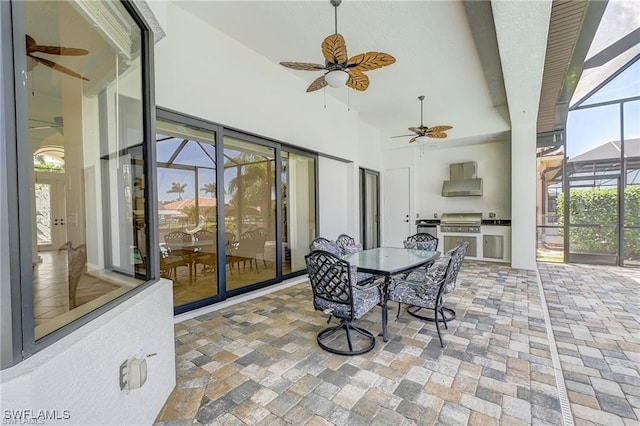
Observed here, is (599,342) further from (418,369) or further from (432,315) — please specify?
(418,369)

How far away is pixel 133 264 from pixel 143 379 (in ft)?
2.59

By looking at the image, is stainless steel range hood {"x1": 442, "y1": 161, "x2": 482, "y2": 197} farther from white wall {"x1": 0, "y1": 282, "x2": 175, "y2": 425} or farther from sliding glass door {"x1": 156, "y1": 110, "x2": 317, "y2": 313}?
white wall {"x1": 0, "y1": 282, "x2": 175, "y2": 425}

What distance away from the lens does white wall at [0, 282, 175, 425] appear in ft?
2.91

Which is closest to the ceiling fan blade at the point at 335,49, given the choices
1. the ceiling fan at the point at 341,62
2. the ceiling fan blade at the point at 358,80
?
the ceiling fan at the point at 341,62

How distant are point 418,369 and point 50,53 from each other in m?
3.19

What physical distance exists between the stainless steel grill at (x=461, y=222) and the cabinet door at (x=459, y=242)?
0.18 m

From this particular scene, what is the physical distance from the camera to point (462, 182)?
7.19 metres

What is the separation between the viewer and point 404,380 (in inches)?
82.1

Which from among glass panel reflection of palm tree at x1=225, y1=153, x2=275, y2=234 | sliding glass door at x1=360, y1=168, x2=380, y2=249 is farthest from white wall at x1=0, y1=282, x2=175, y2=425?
sliding glass door at x1=360, y1=168, x2=380, y2=249

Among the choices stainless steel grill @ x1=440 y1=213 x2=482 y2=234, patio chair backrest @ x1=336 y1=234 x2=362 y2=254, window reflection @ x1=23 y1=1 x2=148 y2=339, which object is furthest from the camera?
stainless steel grill @ x1=440 y1=213 x2=482 y2=234

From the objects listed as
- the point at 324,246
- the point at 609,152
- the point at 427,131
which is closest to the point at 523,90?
the point at 427,131

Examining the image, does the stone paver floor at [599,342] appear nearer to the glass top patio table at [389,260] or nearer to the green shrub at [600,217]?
the green shrub at [600,217]

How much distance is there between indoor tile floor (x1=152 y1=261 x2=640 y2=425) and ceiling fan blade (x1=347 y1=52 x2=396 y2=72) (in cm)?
272

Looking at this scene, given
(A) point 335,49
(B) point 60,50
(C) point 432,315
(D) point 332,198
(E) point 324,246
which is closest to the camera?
(B) point 60,50
